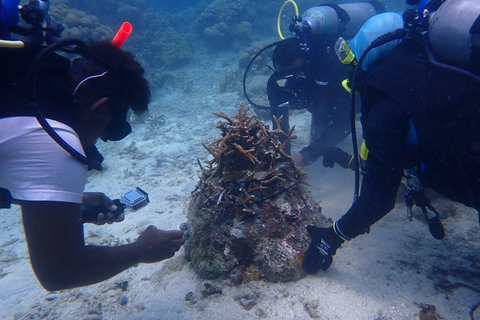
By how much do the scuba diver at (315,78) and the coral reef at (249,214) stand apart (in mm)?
1545

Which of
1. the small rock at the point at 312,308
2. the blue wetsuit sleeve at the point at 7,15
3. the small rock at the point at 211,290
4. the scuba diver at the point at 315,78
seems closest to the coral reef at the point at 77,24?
the scuba diver at the point at 315,78

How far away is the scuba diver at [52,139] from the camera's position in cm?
130

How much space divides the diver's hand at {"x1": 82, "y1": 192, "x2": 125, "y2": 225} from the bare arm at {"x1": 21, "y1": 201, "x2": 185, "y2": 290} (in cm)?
81

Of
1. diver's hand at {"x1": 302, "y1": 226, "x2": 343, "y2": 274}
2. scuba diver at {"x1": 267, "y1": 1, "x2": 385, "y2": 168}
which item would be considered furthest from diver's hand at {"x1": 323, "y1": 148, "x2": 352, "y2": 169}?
diver's hand at {"x1": 302, "y1": 226, "x2": 343, "y2": 274}

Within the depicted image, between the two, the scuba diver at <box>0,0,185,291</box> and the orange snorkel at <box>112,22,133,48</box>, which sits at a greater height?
the orange snorkel at <box>112,22,133,48</box>

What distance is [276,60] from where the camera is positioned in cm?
505

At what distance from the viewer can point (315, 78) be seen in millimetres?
4895

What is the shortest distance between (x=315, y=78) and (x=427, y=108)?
324 cm

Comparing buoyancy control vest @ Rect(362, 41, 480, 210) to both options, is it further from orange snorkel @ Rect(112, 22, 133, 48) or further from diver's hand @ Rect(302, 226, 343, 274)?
orange snorkel @ Rect(112, 22, 133, 48)

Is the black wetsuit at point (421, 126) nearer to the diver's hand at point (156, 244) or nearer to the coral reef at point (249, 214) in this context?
the coral reef at point (249, 214)

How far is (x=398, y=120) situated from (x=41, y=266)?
258 centimetres

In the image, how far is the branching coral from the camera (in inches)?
118

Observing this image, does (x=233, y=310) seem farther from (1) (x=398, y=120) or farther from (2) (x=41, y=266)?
(1) (x=398, y=120)

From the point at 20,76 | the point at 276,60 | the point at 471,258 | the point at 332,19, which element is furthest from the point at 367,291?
the point at 332,19
